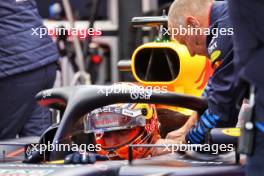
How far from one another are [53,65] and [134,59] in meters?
0.81

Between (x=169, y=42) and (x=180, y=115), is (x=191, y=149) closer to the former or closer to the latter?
(x=180, y=115)

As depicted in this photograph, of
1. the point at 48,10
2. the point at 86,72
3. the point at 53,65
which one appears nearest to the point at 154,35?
the point at 86,72

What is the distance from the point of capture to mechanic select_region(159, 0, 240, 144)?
349cm

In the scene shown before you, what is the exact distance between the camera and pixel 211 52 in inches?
144

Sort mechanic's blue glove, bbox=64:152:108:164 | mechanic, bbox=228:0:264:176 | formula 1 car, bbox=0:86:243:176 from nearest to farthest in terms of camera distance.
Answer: mechanic, bbox=228:0:264:176
formula 1 car, bbox=0:86:243:176
mechanic's blue glove, bbox=64:152:108:164

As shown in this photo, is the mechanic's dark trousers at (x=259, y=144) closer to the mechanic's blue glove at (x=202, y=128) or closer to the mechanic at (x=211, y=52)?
the mechanic at (x=211, y=52)

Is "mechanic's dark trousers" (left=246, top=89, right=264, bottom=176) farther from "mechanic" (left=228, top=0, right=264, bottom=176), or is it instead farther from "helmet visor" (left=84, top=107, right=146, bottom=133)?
"helmet visor" (left=84, top=107, right=146, bottom=133)

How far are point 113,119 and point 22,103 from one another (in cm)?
118

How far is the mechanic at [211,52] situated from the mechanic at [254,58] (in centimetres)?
57

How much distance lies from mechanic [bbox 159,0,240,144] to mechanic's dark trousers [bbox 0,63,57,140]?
113 cm

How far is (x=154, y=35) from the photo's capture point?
8695 millimetres

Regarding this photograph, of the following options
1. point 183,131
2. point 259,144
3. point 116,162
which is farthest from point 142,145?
point 183,131

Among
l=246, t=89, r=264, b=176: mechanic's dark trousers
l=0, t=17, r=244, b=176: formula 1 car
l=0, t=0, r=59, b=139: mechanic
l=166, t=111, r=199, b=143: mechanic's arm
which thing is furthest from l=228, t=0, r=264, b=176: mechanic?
l=0, t=0, r=59, b=139: mechanic

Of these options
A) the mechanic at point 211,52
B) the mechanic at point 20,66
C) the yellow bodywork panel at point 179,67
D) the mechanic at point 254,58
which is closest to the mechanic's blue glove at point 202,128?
the mechanic at point 211,52
